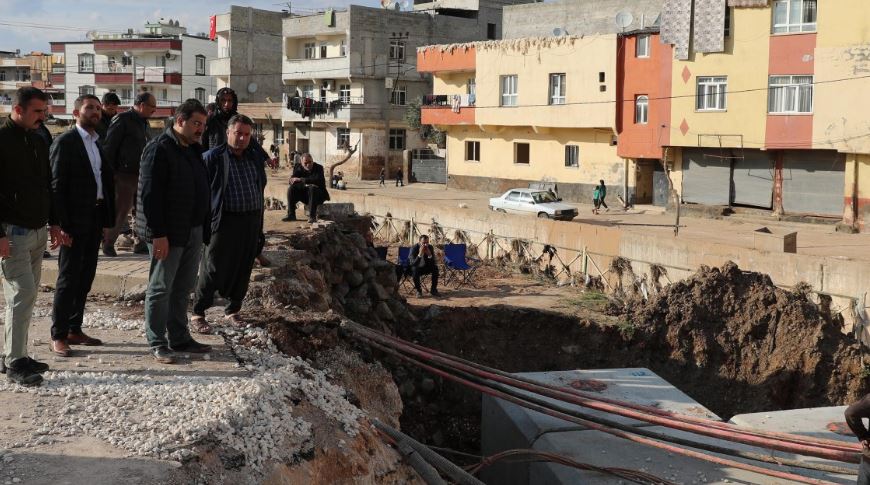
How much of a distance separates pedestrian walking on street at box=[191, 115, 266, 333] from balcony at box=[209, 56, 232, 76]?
5241cm

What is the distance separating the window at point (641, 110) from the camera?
33.5 meters

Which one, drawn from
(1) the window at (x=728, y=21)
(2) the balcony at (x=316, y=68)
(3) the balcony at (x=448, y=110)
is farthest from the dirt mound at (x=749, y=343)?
(2) the balcony at (x=316, y=68)

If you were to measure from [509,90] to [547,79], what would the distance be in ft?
8.33

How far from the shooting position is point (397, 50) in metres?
49.1

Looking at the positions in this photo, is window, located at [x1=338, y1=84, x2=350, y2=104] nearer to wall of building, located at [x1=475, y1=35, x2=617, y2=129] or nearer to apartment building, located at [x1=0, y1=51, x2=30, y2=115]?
wall of building, located at [x1=475, y1=35, x2=617, y2=129]

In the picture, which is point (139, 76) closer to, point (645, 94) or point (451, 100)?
point (451, 100)

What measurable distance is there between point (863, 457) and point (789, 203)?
1018 inches

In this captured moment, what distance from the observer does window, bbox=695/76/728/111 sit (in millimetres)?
30469

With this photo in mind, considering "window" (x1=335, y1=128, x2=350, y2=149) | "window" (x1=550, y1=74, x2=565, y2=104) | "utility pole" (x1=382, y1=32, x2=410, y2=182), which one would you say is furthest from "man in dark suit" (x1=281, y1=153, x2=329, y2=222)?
"window" (x1=335, y1=128, x2=350, y2=149)

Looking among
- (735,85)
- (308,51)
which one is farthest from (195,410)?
(308,51)

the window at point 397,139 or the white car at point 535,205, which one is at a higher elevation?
the window at point 397,139

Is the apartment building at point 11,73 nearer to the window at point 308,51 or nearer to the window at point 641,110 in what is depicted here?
the window at point 308,51

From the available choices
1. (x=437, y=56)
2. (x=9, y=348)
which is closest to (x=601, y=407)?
(x=9, y=348)

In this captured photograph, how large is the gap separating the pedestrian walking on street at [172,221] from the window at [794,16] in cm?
2605
